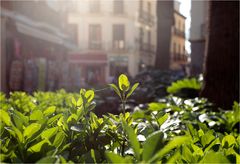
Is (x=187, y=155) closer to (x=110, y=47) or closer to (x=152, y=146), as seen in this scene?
(x=152, y=146)

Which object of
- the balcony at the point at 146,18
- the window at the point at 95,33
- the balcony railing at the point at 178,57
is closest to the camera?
the window at the point at 95,33

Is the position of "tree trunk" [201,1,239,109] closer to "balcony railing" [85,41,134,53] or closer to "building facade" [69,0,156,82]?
"building facade" [69,0,156,82]

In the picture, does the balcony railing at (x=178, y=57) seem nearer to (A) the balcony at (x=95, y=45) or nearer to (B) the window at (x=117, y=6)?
(B) the window at (x=117, y=6)

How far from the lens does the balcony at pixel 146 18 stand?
133 feet

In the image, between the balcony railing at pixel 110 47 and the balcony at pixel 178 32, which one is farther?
the balcony at pixel 178 32

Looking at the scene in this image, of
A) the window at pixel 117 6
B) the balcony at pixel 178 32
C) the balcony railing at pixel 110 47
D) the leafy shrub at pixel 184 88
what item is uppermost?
the window at pixel 117 6

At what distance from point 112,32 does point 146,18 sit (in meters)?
4.79

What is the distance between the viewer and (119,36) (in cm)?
3909

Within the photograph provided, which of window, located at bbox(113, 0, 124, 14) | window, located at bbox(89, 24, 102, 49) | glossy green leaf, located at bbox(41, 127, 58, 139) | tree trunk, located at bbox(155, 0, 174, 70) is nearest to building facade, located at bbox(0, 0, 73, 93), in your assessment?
tree trunk, located at bbox(155, 0, 174, 70)

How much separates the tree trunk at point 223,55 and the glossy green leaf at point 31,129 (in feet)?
14.0

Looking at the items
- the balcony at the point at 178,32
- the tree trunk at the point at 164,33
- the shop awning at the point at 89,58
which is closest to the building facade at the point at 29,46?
the tree trunk at the point at 164,33

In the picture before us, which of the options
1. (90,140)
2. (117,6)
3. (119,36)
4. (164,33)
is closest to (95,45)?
(119,36)

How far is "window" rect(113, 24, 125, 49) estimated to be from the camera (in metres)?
38.6

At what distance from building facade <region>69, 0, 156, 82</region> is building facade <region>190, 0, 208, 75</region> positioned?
16.5 meters
